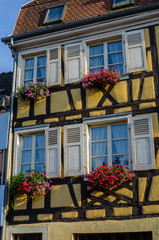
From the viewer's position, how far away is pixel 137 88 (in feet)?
29.9

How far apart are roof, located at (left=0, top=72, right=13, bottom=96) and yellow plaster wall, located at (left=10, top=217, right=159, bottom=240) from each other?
3837 mm

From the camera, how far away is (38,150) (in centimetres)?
959

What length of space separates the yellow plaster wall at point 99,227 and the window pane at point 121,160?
1.28m

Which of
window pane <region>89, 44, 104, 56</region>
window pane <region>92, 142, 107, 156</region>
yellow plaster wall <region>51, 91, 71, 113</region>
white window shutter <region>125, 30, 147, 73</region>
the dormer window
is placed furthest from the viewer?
the dormer window

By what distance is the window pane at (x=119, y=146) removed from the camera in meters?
8.85

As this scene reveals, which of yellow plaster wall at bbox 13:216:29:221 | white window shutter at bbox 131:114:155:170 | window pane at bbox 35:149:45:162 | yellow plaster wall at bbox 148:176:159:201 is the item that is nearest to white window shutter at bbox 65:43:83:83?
window pane at bbox 35:149:45:162

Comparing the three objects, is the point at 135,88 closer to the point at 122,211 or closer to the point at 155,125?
the point at 155,125

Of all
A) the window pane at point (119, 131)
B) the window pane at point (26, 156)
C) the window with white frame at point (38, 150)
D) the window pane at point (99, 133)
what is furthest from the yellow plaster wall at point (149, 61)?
the window pane at point (26, 156)

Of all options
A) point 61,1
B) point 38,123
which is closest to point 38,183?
point 38,123

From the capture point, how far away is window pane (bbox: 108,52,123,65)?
32.1 feet

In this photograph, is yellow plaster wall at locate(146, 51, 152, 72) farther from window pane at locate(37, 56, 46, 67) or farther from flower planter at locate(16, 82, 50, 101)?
A: window pane at locate(37, 56, 46, 67)

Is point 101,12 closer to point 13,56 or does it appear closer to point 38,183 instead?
point 13,56

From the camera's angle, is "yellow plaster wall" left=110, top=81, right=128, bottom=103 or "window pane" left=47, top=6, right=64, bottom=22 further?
"window pane" left=47, top=6, right=64, bottom=22

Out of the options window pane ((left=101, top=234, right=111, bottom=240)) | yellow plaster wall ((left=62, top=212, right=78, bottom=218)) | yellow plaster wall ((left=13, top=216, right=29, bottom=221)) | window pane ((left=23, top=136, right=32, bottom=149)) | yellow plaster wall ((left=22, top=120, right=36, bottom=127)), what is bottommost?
window pane ((left=101, top=234, right=111, bottom=240))
